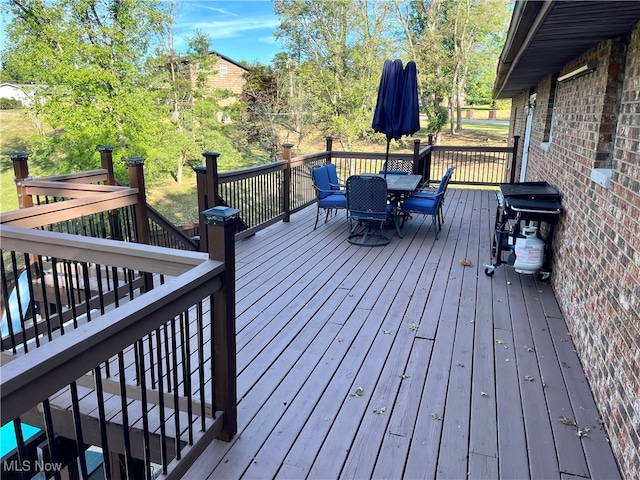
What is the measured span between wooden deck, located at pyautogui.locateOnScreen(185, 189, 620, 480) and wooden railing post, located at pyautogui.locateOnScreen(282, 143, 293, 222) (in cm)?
181

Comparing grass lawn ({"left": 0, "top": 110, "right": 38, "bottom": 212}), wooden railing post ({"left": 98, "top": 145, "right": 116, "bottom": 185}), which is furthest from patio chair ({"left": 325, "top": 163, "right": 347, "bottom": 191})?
grass lawn ({"left": 0, "top": 110, "right": 38, "bottom": 212})

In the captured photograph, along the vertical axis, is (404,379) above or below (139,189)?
below

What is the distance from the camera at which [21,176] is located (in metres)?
3.57

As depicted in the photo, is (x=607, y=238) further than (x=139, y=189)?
No

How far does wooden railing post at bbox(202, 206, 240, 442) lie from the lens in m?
1.78

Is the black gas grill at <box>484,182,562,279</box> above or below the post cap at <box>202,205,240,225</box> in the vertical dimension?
below

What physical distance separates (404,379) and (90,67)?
14.3 metres

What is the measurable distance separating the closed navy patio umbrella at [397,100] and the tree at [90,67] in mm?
10857

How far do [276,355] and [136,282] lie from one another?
64.5 inches

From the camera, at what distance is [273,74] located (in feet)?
60.2

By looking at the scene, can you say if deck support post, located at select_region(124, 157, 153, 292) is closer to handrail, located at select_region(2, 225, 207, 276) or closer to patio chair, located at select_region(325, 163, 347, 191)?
handrail, located at select_region(2, 225, 207, 276)

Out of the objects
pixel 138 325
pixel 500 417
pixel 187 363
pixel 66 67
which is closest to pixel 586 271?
pixel 500 417

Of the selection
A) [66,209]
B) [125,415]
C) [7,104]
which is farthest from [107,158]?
[7,104]

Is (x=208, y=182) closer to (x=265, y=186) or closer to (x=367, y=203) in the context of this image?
(x=265, y=186)
